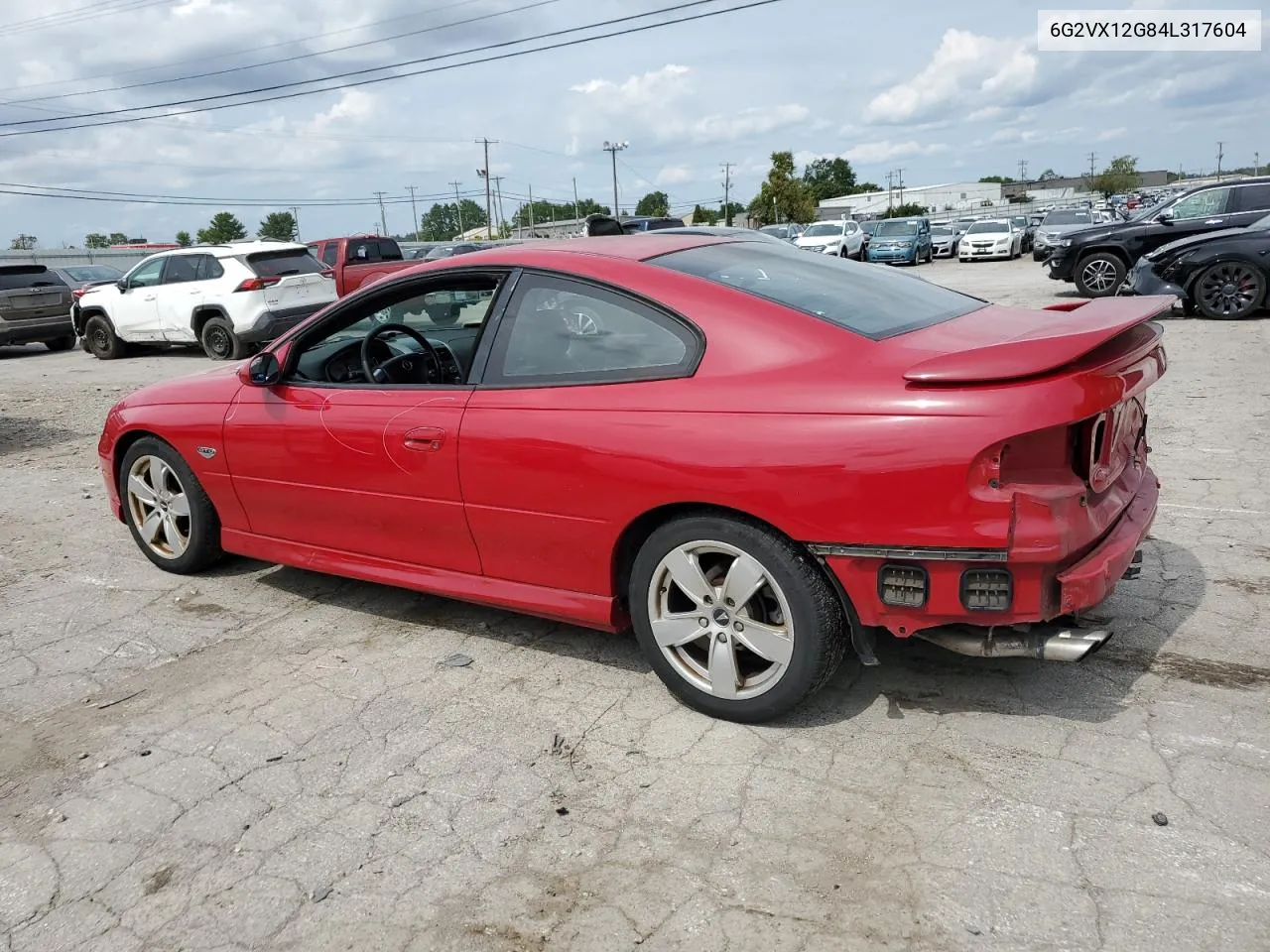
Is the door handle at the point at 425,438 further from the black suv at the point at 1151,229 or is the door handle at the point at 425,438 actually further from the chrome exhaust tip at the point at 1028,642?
the black suv at the point at 1151,229

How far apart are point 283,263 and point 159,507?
33.2ft

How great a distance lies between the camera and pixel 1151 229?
1500 cm

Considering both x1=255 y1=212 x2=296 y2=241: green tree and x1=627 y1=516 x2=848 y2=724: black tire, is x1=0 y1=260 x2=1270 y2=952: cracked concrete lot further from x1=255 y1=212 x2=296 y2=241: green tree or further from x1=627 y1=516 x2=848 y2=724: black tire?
x1=255 y1=212 x2=296 y2=241: green tree

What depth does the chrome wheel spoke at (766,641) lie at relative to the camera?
3061 mm

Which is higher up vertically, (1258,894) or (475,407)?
(475,407)

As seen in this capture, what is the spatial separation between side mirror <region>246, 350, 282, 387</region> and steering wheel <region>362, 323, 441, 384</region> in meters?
0.37

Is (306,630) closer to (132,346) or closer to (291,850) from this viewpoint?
(291,850)

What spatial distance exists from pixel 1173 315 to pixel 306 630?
13.1 m

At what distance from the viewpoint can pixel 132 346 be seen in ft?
53.9

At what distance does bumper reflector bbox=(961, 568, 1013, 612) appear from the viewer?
9.13 ft

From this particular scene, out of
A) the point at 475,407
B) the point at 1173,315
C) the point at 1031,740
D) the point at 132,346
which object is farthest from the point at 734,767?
the point at 132,346

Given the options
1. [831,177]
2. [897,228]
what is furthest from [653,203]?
[897,228]

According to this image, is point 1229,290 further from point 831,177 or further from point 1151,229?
point 831,177

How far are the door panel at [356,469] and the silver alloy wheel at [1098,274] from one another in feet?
47.2
